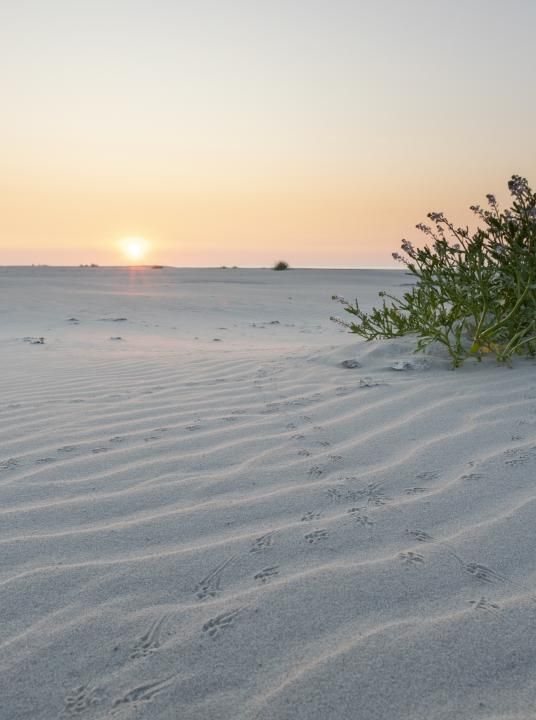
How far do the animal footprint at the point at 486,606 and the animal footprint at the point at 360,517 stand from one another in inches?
19.5

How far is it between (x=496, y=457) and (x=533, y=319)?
192cm

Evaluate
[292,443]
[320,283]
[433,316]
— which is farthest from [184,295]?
[292,443]

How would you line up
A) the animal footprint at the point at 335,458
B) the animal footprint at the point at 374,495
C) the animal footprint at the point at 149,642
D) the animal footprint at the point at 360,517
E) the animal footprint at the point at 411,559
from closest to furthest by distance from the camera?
the animal footprint at the point at 149,642 → the animal footprint at the point at 411,559 → the animal footprint at the point at 360,517 → the animal footprint at the point at 374,495 → the animal footprint at the point at 335,458

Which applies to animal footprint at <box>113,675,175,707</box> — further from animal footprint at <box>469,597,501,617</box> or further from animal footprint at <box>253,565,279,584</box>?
animal footprint at <box>469,597,501,617</box>

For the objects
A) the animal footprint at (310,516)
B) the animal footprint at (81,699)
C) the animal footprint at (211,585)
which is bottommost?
the animal footprint at (81,699)

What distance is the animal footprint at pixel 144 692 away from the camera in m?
1.24

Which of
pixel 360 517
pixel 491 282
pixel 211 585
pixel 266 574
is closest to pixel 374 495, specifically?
pixel 360 517

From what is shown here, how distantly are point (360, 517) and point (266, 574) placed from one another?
1.57ft

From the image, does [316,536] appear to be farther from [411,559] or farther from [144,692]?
[144,692]

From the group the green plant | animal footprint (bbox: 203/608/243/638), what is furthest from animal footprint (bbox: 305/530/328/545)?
the green plant

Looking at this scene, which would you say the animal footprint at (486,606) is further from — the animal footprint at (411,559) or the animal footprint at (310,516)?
the animal footprint at (310,516)

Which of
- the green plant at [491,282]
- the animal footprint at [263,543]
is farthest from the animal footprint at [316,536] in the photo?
the green plant at [491,282]

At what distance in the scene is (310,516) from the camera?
2041 millimetres

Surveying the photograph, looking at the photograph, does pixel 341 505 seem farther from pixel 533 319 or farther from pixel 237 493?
pixel 533 319
